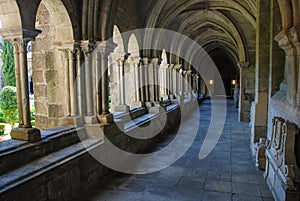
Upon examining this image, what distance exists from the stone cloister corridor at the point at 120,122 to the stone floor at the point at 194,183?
0.01 metres

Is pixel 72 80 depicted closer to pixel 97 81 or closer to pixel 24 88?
pixel 97 81

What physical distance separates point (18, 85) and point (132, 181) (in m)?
1.79

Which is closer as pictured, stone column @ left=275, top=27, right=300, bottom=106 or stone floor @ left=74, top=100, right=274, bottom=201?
stone column @ left=275, top=27, right=300, bottom=106

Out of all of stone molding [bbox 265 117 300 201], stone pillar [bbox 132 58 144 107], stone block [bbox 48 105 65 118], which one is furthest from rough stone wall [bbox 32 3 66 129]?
stone molding [bbox 265 117 300 201]

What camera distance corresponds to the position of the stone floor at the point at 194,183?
274cm

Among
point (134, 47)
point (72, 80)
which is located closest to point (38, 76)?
point (72, 80)

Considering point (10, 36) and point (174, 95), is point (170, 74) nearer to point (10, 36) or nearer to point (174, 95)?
point (174, 95)

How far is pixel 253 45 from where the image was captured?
8141 millimetres

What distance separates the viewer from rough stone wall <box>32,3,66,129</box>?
3.37 m

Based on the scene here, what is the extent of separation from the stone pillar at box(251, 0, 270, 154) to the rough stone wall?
10.9ft

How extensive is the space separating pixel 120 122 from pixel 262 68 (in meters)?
2.67

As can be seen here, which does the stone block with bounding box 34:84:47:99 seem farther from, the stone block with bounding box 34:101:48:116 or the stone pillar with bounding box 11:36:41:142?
the stone pillar with bounding box 11:36:41:142

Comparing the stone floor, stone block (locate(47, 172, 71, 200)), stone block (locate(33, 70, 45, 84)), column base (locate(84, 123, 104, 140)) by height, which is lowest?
the stone floor

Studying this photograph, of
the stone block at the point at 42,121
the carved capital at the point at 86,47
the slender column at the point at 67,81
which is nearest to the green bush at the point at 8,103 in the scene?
the stone block at the point at 42,121
